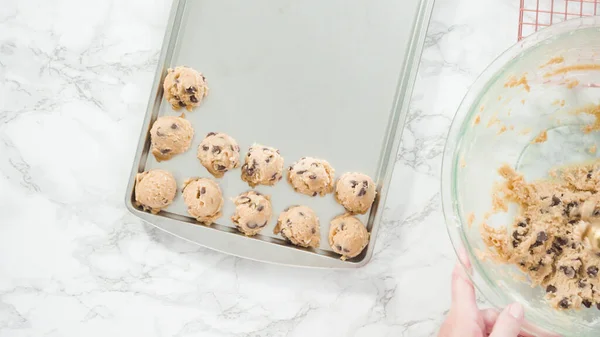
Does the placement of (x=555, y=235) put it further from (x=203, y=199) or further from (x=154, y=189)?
(x=154, y=189)

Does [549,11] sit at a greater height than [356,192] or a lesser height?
greater

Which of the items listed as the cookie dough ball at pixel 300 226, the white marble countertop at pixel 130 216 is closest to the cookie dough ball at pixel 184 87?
the white marble countertop at pixel 130 216

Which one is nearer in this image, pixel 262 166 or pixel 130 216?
pixel 262 166

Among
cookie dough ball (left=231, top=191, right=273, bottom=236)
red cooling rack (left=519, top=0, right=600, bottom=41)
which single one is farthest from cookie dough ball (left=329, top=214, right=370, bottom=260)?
red cooling rack (left=519, top=0, right=600, bottom=41)

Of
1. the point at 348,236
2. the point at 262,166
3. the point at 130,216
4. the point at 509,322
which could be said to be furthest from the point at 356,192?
the point at 130,216

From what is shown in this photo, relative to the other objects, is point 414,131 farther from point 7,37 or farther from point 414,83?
point 7,37

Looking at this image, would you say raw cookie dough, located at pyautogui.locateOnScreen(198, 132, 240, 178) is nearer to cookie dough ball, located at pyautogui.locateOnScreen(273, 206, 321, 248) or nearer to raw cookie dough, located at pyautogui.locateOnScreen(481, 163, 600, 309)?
cookie dough ball, located at pyautogui.locateOnScreen(273, 206, 321, 248)

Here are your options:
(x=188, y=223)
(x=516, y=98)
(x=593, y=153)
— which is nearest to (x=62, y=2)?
(x=188, y=223)
